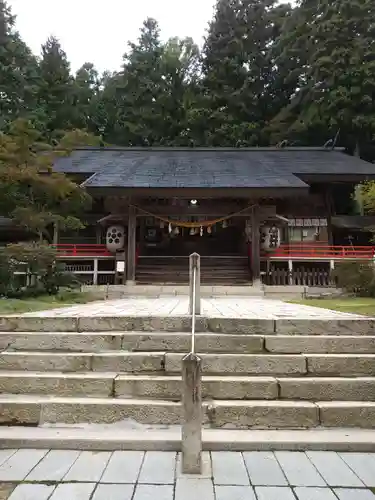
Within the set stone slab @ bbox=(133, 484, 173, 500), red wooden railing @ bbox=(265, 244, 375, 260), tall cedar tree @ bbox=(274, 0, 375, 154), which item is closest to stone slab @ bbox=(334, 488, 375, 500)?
stone slab @ bbox=(133, 484, 173, 500)

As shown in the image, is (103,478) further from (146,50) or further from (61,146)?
(146,50)

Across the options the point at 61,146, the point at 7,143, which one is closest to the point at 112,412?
the point at 7,143

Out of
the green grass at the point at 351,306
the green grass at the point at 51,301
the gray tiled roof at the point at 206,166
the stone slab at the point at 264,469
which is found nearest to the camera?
the stone slab at the point at 264,469

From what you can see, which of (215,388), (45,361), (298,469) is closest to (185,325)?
(215,388)

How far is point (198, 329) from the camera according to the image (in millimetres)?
4078

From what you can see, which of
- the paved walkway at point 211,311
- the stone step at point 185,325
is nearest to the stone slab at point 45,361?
the stone step at point 185,325

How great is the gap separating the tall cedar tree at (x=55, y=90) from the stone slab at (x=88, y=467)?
1075 inches

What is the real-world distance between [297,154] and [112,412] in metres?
20.4

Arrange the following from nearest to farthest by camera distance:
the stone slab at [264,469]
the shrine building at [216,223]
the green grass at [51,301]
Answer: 1. the stone slab at [264,469]
2. the green grass at [51,301]
3. the shrine building at [216,223]

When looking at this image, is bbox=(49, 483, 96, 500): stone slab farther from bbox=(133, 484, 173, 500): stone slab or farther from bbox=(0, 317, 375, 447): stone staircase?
bbox=(0, 317, 375, 447): stone staircase

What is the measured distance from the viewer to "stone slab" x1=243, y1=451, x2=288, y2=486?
2.37m

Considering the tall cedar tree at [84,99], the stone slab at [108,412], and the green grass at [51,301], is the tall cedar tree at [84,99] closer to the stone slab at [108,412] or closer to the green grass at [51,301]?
the green grass at [51,301]

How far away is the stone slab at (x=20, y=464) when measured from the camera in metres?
2.41

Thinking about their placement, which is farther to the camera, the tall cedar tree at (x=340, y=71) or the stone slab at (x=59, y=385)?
the tall cedar tree at (x=340, y=71)
